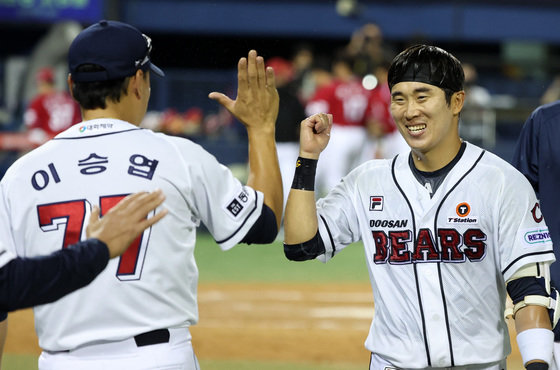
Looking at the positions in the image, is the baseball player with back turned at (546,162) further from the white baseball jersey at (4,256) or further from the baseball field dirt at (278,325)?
the baseball field dirt at (278,325)

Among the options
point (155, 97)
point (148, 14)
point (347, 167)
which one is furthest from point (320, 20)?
point (347, 167)

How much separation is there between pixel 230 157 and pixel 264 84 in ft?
33.5

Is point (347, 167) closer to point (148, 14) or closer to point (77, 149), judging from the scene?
point (148, 14)

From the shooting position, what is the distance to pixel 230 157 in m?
13.3

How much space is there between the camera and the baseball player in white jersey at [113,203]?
262 centimetres

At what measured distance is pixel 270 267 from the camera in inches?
392

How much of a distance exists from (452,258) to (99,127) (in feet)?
3.84

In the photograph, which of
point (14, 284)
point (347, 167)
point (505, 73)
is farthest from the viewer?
point (505, 73)

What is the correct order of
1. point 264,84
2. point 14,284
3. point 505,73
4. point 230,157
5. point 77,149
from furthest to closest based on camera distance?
point 505,73 → point 230,157 → point 264,84 → point 77,149 → point 14,284

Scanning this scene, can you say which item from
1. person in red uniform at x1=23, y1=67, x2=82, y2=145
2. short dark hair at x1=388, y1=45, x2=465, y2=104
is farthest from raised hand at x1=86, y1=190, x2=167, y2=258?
person in red uniform at x1=23, y1=67, x2=82, y2=145

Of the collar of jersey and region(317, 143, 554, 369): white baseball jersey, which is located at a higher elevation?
the collar of jersey

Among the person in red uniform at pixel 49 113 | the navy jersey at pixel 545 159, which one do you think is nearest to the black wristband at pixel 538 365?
the navy jersey at pixel 545 159

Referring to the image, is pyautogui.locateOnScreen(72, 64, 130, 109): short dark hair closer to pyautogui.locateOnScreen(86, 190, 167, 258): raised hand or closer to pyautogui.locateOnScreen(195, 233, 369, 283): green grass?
pyautogui.locateOnScreen(86, 190, 167, 258): raised hand

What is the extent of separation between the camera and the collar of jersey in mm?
2738
